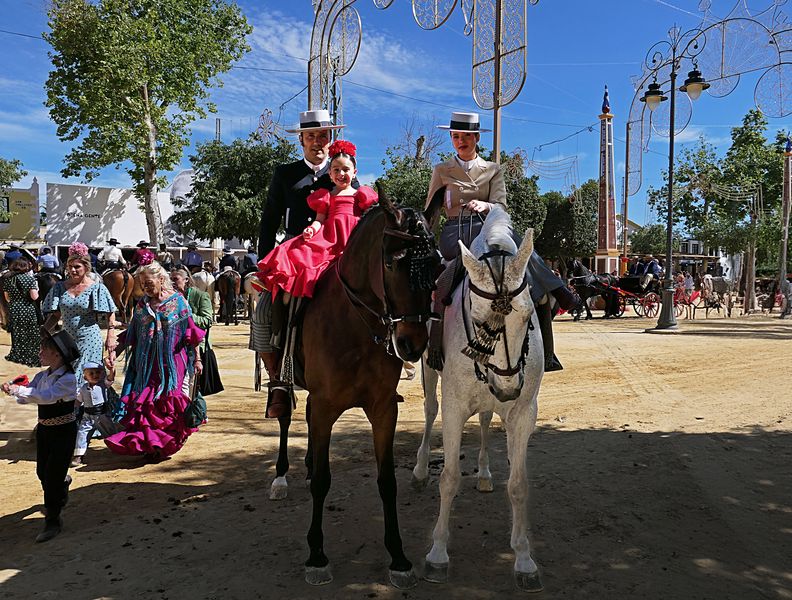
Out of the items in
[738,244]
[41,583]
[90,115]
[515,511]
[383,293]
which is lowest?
[41,583]

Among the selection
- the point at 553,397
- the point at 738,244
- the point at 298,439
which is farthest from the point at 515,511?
the point at 738,244

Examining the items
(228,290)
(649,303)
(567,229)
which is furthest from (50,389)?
(567,229)

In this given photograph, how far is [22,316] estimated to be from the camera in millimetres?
8922

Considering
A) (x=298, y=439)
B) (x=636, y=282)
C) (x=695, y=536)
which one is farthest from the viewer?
(x=636, y=282)

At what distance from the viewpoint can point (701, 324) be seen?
20672 mm

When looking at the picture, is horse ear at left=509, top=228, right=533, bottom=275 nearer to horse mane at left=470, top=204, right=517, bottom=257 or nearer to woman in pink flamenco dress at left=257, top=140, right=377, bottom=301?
horse mane at left=470, top=204, right=517, bottom=257

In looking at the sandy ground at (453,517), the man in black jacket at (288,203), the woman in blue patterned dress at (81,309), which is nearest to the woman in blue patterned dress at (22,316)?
the sandy ground at (453,517)

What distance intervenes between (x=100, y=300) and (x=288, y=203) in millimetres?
2675

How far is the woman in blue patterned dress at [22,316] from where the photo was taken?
28.2 ft

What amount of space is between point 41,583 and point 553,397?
7.00 m

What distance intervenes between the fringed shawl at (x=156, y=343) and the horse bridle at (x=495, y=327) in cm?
394

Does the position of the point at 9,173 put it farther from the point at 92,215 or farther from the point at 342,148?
the point at 342,148

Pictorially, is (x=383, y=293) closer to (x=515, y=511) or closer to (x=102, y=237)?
(x=515, y=511)

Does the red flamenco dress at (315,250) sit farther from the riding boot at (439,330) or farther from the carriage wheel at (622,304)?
the carriage wheel at (622,304)
